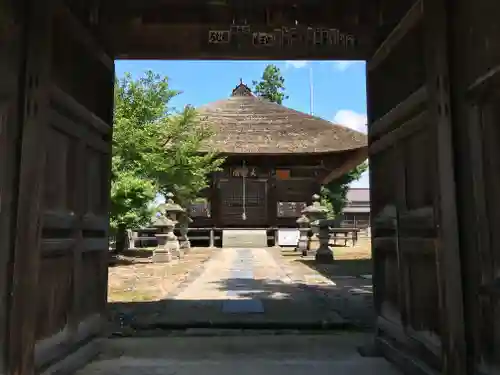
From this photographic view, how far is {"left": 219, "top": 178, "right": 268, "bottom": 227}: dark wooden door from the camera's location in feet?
69.4

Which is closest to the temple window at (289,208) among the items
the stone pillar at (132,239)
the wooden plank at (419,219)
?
the stone pillar at (132,239)

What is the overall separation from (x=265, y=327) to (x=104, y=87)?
9.24 feet

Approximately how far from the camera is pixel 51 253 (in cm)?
288

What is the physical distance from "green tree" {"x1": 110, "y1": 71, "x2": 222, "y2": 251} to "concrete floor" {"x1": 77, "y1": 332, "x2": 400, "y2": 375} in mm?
7038

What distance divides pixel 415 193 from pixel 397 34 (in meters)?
1.14

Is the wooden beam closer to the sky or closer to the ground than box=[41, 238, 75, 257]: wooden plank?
closer to the sky

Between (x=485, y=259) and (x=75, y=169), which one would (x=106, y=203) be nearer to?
(x=75, y=169)

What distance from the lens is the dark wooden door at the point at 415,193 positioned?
2457mm

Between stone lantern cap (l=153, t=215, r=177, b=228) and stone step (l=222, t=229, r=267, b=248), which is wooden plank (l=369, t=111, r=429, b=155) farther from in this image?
stone step (l=222, t=229, r=267, b=248)

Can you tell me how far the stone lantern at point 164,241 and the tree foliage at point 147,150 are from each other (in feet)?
3.51

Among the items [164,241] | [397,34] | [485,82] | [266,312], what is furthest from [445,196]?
[164,241]

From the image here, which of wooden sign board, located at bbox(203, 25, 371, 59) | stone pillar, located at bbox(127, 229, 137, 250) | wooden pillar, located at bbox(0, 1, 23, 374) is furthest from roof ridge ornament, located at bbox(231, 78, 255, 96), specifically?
wooden pillar, located at bbox(0, 1, 23, 374)

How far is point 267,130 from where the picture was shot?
2259 cm

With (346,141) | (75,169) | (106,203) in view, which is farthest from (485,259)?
(346,141)
